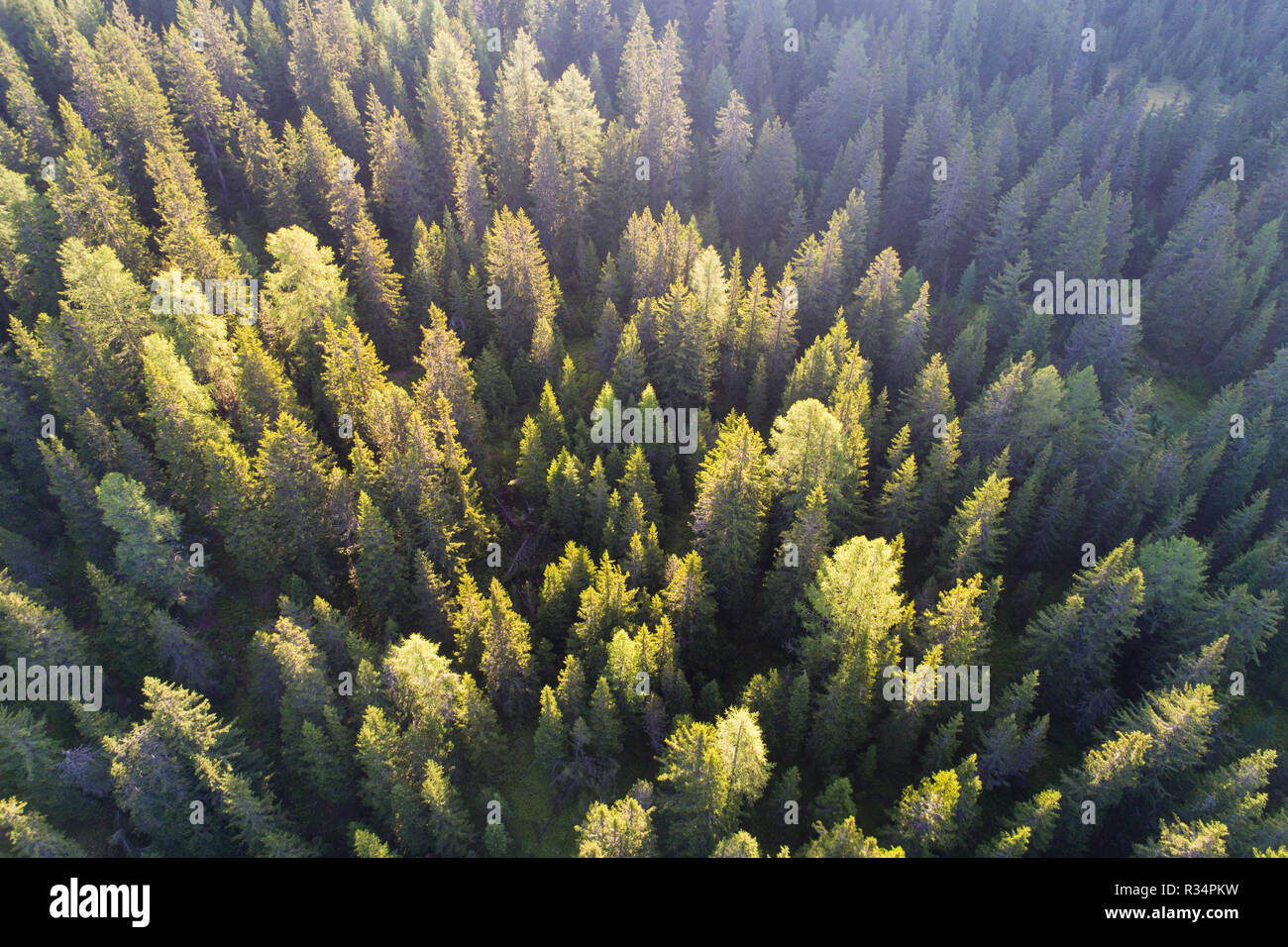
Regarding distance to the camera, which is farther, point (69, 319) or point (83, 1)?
point (83, 1)

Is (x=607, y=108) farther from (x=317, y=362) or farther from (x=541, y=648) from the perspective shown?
(x=541, y=648)

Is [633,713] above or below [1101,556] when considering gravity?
below

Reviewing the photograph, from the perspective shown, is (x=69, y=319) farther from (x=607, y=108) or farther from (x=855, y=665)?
(x=607, y=108)

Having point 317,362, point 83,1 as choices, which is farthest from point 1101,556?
point 83,1

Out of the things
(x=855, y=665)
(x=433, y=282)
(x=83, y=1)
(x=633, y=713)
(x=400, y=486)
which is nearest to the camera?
→ (x=855, y=665)
